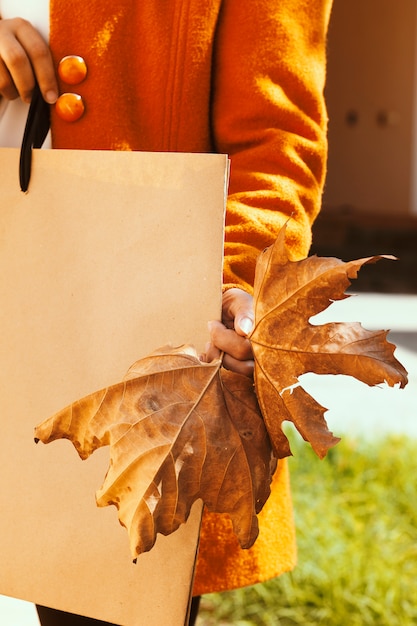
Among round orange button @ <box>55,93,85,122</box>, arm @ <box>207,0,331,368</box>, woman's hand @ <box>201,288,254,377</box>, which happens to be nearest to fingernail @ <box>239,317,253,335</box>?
woman's hand @ <box>201,288,254,377</box>

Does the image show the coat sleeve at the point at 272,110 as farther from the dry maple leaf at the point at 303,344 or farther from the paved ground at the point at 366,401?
the paved ground at the point at 366,401

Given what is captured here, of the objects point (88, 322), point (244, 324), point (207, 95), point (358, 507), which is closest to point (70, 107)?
point (207, 95)

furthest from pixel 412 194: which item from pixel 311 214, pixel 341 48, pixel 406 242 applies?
pixel 311 214

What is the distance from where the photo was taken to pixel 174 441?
24.0 inches

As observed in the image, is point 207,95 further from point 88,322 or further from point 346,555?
point 346,555

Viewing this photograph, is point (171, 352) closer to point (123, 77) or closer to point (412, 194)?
point (123, 77)

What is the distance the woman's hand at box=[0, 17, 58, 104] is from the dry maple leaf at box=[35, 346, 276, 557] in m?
0.42

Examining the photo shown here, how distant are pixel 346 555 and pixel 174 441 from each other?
1.67 metres

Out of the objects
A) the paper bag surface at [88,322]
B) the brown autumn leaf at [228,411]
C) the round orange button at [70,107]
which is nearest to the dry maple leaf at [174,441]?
the brown autumn leaf at [228,411]

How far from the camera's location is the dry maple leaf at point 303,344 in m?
0.61

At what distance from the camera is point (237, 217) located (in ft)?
2.89

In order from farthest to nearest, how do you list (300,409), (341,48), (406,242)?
(341,48), (406,242), (300,409)

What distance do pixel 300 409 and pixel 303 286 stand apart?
0.09 meters

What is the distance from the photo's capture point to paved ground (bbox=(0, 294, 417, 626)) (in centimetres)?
200
